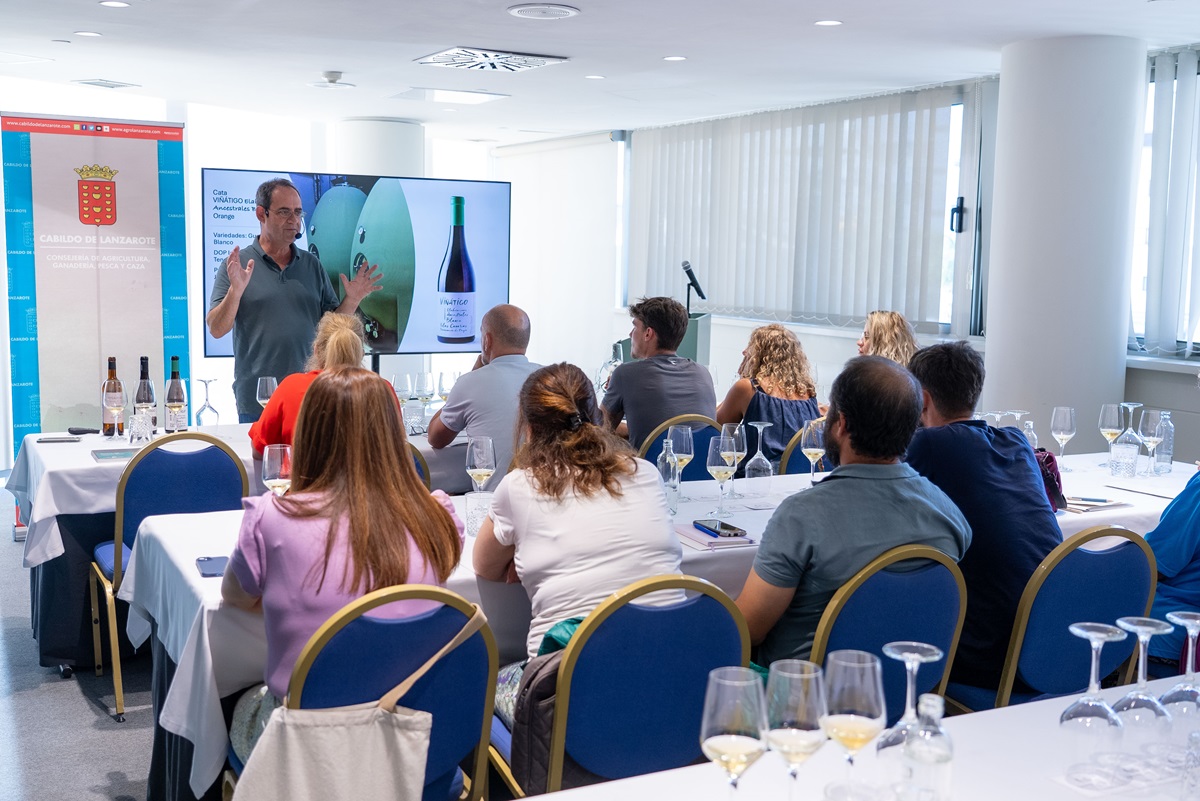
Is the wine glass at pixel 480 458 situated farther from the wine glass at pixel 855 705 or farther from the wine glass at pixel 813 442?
the wine glass at pixel 855 705

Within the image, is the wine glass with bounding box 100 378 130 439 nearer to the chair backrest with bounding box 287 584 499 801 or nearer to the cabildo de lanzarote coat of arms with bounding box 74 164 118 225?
the cabildo de lanzarote coat of arms with bounding box 74 164 118 225

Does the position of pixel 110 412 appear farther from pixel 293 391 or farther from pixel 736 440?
pixel 736 440

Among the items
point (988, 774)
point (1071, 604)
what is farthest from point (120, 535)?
point (988, 774)

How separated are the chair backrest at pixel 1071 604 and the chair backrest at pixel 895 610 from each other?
23 centimetres

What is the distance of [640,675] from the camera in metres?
2.12

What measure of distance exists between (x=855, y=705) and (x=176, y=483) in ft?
9.73

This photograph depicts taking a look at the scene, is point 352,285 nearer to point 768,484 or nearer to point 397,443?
point 768,484

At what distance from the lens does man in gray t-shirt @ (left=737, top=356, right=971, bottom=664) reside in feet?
7.55

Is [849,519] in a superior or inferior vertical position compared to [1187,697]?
superior

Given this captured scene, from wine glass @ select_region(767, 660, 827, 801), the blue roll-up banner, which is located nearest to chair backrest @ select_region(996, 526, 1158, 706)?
wine glass @ select_region(767, 660, 827, 801)

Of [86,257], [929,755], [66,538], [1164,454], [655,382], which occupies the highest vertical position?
[86,257]

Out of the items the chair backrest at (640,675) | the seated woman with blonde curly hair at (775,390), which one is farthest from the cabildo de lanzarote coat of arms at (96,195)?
the chair backrest at (640,675)

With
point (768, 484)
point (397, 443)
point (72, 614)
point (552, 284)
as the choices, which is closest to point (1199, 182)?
point (768, 484)

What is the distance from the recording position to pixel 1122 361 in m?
5.97
